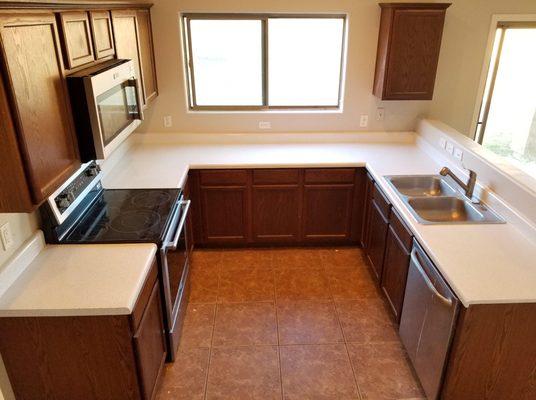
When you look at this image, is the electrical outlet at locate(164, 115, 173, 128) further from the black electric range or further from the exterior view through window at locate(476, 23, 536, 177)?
the exterior view through window at locate(476, 23, 536, 177)

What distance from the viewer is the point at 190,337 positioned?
2.55 m

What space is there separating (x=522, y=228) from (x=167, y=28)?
2862mm

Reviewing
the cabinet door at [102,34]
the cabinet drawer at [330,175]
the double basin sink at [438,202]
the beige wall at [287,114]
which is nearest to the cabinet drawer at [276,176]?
the cabinet drawer at [330,175]

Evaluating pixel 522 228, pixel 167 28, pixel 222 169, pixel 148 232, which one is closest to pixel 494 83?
pixel 522 228

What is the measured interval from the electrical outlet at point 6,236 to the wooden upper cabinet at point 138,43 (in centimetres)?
116

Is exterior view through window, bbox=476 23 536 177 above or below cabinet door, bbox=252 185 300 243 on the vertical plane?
above

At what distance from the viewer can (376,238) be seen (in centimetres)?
298

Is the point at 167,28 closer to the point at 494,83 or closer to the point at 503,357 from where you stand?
the point at 494,83

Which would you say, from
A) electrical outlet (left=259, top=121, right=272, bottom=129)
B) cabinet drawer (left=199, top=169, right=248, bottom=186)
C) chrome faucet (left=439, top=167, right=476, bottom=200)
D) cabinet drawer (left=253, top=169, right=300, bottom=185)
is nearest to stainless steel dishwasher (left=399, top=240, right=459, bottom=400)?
chrome faucet (left=439, top=167, right=476, bottom=200)

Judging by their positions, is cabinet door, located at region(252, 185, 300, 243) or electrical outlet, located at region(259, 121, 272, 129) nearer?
cabinet door, located at region(252, 185, 300, 243)

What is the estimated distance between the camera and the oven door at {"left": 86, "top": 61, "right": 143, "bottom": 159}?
5.84 ft

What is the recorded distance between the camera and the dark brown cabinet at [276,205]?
3213mm

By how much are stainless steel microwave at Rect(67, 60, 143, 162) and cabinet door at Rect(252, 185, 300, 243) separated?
52.6 inches

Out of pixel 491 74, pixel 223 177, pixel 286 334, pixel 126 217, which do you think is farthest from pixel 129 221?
pixel 491 74
